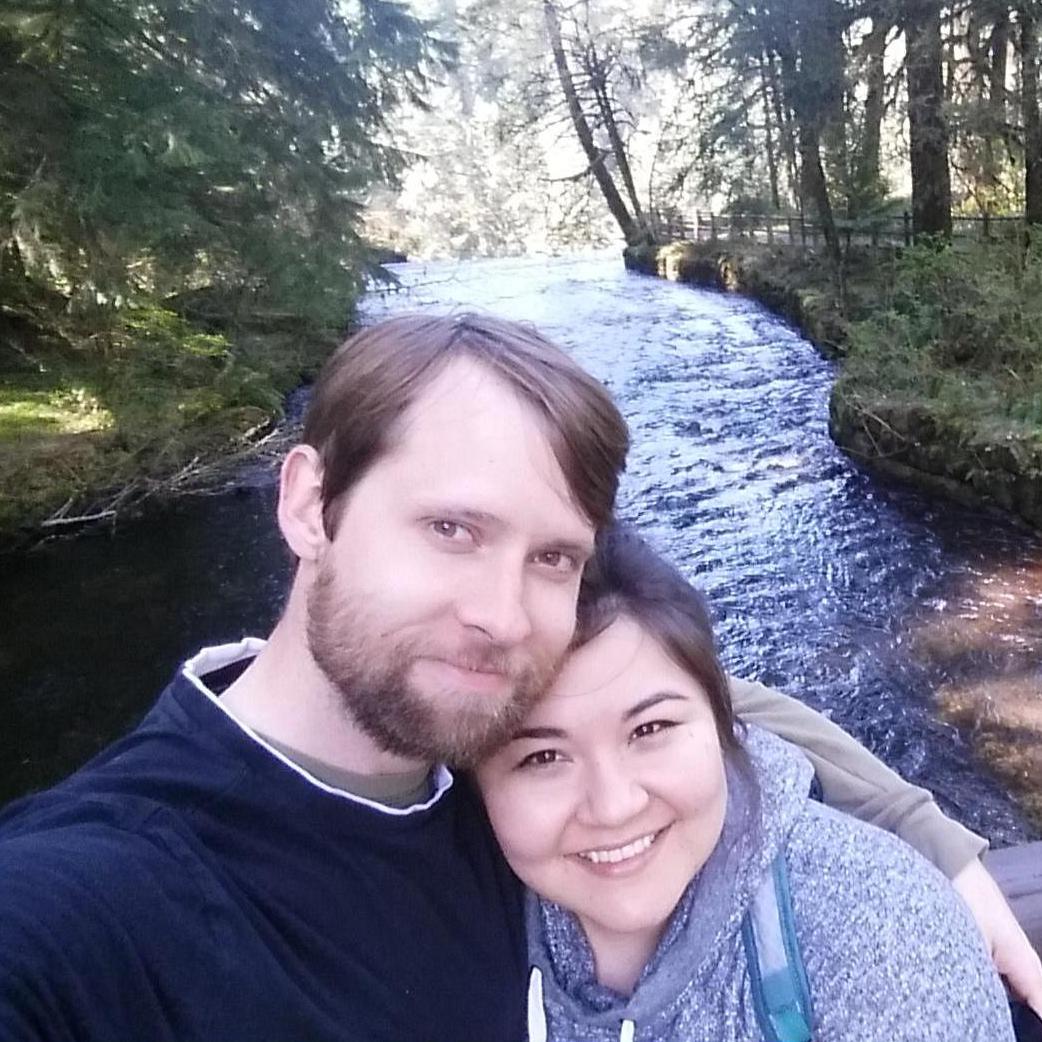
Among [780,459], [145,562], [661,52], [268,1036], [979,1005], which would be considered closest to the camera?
[268,1036]

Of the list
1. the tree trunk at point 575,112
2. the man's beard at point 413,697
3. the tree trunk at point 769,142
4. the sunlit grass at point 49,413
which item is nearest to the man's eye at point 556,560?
the man's beard at point 413,697

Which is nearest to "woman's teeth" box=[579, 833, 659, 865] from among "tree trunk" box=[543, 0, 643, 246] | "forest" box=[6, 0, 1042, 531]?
"forest" box=[6, 0, 1042, 531]

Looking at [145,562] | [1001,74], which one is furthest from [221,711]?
[1001,74]

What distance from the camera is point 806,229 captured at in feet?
59.6

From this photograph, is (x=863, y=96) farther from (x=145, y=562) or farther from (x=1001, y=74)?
(x=145, y=562)

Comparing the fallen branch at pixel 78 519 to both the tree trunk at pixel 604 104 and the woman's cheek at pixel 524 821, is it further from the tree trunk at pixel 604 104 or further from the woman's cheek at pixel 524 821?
A: the tree trunk at pixel 604 104

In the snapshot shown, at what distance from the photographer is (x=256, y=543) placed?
7.74 metres

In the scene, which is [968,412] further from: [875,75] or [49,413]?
[49,413]

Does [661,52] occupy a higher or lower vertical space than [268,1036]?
higher

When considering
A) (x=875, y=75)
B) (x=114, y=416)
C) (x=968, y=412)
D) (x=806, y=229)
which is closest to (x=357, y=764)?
(x=968, y=412)

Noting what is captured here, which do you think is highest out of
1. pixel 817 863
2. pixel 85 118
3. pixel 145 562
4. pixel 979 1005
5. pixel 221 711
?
pixel 85 118

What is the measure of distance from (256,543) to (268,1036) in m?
6.99

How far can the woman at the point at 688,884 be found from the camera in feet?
3.56

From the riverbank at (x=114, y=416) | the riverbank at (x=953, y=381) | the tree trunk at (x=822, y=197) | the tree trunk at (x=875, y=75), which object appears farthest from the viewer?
the tree trunk at (x=822, y=197)
